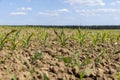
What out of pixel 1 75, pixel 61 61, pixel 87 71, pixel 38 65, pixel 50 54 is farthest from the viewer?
pixel 50 54

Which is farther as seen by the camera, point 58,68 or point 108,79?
point 58,68

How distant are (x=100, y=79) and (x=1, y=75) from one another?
3.18 ft

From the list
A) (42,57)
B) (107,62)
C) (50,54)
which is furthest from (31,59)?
(107,62)

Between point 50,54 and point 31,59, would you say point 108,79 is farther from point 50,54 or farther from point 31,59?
point 50,54

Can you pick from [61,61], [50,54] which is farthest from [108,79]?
[50,54]

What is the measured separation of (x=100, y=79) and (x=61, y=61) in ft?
3.31

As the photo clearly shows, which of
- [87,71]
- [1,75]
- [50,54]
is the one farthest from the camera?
[50,54]

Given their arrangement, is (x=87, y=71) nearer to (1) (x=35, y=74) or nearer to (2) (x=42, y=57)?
(1) (x=35, y=74)

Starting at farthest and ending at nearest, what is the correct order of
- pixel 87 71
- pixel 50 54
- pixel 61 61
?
pixel 50 54 < pixel 61 61 < pixel 87 71

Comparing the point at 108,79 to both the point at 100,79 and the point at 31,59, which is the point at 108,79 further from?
the point at 31,59

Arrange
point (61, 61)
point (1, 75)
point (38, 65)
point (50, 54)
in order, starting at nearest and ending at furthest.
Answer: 1. point (1, 75)
2. point (38, 65)
3. point (61, 61)
4. point (50, 54)

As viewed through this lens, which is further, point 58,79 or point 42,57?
point 42,57

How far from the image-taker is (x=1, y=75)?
3346mm

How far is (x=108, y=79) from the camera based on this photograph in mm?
3455
